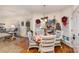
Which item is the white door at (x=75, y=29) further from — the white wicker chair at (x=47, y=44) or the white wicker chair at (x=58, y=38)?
the white wicker chair at (x=47, y=44)

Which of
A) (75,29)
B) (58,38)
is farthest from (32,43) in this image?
(75,29)

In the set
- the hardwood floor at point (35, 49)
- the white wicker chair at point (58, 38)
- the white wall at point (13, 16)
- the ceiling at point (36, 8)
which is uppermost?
the ceiling at point (36, 8)

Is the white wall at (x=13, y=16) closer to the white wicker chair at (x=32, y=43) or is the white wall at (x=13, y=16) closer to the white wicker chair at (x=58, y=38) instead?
the white wicker chair at (x=32, y=43)

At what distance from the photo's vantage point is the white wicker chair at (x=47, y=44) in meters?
1.66

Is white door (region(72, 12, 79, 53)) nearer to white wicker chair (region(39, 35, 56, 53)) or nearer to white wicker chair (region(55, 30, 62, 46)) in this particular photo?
white wicker chair (region(55, 30, 62, 46))

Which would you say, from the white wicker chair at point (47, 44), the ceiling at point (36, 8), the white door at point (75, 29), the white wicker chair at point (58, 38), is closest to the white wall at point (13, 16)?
the ceiling at point (36, 8)

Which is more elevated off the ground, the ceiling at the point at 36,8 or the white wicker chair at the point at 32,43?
the ceiling at the point at 36,8

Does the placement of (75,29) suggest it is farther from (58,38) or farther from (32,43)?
(32,43)

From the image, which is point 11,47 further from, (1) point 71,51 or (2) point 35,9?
(1) point 71,51

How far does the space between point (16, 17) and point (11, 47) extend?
0.42 meters

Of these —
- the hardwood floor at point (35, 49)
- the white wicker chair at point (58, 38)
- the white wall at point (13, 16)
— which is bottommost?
the hardwood floor at point (35, 49)

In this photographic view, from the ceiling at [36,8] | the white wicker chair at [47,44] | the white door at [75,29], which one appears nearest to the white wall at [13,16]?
the ceiling at [36,8]

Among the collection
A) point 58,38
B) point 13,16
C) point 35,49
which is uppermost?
point 13,16

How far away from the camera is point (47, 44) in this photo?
5.47 feet
